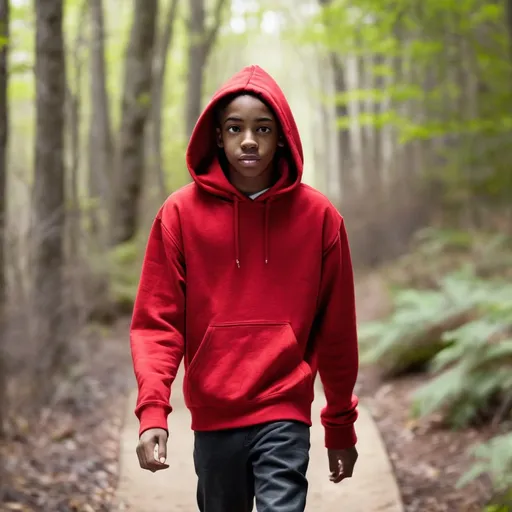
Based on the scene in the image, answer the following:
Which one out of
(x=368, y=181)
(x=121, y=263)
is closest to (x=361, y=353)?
(x=121, y=263)

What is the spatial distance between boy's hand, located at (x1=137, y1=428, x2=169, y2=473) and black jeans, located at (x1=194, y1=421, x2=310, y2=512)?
0.91ft

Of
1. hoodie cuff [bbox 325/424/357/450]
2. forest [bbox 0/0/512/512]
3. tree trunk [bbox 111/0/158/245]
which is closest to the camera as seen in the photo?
hoodie cuff [bbox 325/424/357/450]

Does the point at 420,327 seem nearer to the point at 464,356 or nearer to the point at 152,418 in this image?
the point at 464,356

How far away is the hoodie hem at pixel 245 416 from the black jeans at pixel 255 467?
26 millimetres

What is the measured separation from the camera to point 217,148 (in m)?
3.22

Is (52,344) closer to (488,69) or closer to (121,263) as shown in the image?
(121,263)

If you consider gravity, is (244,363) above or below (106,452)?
above

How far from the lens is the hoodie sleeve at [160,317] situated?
9.12 feet

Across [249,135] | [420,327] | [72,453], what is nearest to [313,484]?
[72,453]

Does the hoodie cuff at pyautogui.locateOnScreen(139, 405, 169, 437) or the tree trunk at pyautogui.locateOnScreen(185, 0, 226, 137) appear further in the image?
the tree trunk at pyautogui.locateOnScreen(185, 0, 226, 137)

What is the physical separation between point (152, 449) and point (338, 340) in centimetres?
80

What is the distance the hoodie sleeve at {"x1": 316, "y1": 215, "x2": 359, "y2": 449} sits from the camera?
3.00 meters

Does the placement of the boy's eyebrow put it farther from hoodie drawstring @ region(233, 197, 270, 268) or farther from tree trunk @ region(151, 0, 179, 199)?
tree trunk @ region(151, 0, 179, 199)

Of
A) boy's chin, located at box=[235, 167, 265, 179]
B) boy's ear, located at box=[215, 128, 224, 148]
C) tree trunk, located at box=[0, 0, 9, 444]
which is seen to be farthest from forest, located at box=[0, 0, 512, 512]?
boy's ear, located at box=[215, 128, 224, 148]
